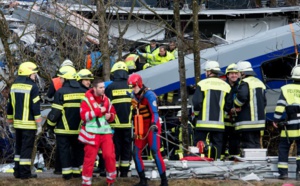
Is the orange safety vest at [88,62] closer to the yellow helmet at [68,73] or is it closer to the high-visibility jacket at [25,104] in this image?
the yellow helmet at [68,73]

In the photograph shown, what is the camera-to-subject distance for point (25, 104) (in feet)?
38.5

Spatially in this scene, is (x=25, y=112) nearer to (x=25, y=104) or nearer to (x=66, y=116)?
(x=25, y=104)

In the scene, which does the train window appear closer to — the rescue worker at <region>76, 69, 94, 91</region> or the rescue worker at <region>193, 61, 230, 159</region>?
the rescue worker at <region>193, 61, 230, 159</region>

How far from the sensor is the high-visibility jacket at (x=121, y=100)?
11922 millimetres

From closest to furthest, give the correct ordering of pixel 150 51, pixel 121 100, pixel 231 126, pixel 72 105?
1. pixel 72 105
2. pixel 121 100
3. pixel 231 126
4. pixel 150 51

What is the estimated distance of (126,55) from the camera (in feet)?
65.1

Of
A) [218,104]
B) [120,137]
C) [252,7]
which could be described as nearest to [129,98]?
[120,137]

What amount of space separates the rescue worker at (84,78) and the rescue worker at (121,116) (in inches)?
14.9

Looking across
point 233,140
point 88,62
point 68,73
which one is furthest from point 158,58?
point 68,73

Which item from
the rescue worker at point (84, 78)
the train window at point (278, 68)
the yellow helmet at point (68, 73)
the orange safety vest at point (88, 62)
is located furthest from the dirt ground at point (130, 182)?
the orange safety vest at point (88, 62)

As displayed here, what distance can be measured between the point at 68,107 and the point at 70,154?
799 millimetres

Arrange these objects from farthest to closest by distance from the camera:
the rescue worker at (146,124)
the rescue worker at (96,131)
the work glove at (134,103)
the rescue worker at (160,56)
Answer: the rescue worker at (160,56), the work glove at (134,103), the rescue worker at (146,124), the rescue worker at (96,131)

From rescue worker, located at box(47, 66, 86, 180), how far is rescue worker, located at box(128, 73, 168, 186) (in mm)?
978

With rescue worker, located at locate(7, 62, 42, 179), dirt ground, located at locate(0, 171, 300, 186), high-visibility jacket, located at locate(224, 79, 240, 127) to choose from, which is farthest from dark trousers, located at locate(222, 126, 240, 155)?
rescue worker, located at locate(7, 62, 42, 179)
